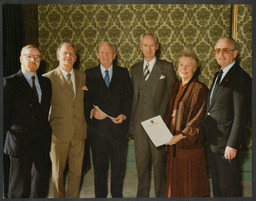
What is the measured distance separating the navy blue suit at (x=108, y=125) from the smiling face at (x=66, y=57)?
0.19 meters

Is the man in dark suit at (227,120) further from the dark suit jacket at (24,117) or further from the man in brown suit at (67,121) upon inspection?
the dark suit jacket at (24,117)

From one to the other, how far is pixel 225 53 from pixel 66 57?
1700mm

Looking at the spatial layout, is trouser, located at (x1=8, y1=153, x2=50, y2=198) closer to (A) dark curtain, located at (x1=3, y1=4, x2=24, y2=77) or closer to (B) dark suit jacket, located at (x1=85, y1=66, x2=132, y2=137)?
(B) dark suit jacket, located at (x1=85, y1=66, x2=132, y2=137)

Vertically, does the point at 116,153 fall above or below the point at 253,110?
below

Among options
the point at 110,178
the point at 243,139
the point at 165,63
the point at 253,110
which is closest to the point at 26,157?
the point at 110,178

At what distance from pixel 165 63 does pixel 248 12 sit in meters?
1.06

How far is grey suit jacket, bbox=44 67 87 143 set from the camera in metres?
2.52

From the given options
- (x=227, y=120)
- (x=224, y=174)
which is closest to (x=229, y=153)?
(x=224, y=174)

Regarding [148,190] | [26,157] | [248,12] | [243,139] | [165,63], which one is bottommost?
[148,190]

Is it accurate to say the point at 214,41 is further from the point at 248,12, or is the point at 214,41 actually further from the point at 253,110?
the point at 253,110

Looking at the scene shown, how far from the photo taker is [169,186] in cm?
256

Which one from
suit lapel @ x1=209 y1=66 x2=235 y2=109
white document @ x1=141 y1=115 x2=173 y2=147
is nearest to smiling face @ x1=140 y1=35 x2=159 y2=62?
white document @ x1=141 y1=115 x2=173 y2=147

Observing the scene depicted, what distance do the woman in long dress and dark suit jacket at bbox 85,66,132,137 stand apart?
0.46m

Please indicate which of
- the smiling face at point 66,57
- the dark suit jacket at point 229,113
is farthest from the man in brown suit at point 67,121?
the dark suit jacket at point 229,113
